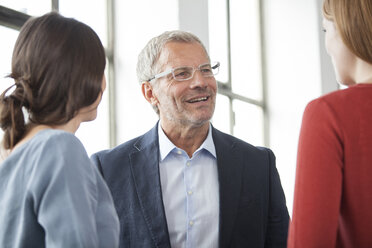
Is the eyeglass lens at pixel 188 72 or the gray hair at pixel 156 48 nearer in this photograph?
the eyeglass lens at pixel 188 72

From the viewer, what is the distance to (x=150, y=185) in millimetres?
2305

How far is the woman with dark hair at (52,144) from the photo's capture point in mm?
1226

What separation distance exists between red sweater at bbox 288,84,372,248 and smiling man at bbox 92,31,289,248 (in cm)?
96

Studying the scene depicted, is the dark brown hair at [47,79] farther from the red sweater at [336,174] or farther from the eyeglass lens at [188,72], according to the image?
the eyeglass lens at [188,72]

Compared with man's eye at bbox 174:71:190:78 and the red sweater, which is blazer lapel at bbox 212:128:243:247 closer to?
man's eye at bbox 174:71:190:78

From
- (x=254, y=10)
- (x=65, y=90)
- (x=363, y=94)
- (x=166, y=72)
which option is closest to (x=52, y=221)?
(x=65, y=90)

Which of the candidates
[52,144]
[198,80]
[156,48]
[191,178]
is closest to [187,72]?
[198,80]

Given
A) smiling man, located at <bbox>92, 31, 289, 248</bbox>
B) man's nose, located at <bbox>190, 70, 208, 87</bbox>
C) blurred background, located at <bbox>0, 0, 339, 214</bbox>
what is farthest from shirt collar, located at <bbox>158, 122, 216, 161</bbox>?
blurred background, located at <bbox>0, 0, 339, 214</bbox>

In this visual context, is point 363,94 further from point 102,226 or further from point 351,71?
point 102,226

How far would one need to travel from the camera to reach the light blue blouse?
121 centimetres

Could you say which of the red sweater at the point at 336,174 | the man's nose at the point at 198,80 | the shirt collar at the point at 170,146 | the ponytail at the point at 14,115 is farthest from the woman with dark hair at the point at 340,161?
the man's nose at the point at 198,80

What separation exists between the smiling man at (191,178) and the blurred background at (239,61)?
60.3 inches

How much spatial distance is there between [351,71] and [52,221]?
816 mm

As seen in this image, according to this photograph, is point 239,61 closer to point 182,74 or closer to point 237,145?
point 182,74
